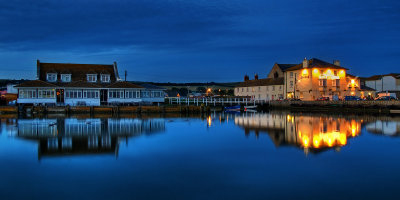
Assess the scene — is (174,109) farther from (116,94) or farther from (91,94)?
(91,94)

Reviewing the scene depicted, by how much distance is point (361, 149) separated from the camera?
765 inches

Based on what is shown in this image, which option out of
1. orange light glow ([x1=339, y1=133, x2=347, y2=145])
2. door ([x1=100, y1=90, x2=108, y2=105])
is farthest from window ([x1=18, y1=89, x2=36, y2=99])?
orange light glow ([x1=339, y1=133, x2=347, y2=145])

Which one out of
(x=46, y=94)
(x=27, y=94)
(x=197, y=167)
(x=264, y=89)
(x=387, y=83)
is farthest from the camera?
(x=387, y=83)

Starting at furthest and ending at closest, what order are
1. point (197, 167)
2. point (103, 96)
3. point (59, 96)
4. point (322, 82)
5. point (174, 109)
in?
point (322, 82)
point (103, 96)
point (174, 109)
point (59, 96)
point (197, 167)

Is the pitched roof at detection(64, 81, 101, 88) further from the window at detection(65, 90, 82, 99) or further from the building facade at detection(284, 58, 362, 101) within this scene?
the building facade at detection(284, 58, 362, 101)

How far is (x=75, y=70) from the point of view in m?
54.3

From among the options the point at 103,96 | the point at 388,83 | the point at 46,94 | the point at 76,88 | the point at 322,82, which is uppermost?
the point at 388,83

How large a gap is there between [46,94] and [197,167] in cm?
4097

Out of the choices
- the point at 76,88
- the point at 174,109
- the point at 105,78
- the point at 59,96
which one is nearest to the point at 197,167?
the point at 174,109

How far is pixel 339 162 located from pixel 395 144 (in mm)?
7986

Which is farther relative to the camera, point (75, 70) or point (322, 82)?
point (322, 82)

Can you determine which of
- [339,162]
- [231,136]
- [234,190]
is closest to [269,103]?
[231,136]

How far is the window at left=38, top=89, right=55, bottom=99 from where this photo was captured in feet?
161

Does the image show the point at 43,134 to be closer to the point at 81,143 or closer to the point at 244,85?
the point at 81,143
